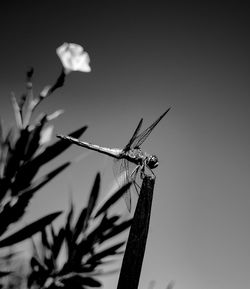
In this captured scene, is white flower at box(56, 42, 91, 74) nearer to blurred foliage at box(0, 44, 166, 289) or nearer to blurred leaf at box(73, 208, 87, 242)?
blurred foliage at box(0, 44, 166, 289)

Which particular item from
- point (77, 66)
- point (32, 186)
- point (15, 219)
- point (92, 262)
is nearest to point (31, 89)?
point (77, 66)

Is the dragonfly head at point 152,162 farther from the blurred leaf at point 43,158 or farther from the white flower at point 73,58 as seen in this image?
the white flower at point 73,58

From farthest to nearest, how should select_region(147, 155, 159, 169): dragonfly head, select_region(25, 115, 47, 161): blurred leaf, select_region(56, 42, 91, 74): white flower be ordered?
select_region(147, 155, 159, 169): dragonfly head
select_region(25, 115, 47, 161): blurred leaf
select_region(56, 42, 91, 74): white flower

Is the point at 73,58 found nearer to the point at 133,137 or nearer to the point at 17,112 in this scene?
the point at 17,112

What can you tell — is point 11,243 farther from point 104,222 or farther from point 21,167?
point 104,222

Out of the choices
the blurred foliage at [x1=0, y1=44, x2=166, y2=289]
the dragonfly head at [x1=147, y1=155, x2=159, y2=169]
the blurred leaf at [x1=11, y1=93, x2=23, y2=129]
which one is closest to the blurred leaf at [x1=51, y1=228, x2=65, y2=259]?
the blurred foliage at [x1=0, y1=44, x2=166, y2=289]

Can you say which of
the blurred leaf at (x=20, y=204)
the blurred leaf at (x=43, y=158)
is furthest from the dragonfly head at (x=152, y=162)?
the blurred leaf at (x=20, y=204)
